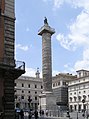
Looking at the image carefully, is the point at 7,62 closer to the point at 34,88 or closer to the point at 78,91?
the point at 78,91

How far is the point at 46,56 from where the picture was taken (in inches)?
2472

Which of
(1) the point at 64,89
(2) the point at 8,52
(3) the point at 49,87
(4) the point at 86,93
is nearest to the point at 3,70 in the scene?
(2) the point at 8,52

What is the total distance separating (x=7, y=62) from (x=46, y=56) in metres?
38.1

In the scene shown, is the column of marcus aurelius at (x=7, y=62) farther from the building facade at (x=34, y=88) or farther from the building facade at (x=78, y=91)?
the building facade at (x=34, y=88)

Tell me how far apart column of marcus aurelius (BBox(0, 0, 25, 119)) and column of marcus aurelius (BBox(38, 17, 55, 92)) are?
36117mm

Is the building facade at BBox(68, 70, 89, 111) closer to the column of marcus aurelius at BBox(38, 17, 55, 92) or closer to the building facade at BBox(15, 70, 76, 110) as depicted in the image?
the building facade at BBox(15, 70, 76, 110)

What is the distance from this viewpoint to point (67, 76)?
11450cm

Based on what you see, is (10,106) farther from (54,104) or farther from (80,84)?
(80,84)

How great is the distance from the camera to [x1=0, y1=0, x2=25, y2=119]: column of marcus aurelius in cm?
2388

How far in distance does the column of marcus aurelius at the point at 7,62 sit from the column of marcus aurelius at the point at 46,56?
36.1m

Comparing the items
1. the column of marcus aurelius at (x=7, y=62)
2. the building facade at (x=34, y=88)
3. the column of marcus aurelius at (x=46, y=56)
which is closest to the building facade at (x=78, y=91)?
the building facade at (x=34, y=88)

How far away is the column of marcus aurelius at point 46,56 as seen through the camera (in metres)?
Result: 62.0

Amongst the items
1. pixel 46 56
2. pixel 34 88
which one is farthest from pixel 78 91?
pixel 46 56

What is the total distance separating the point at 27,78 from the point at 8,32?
293 feet
